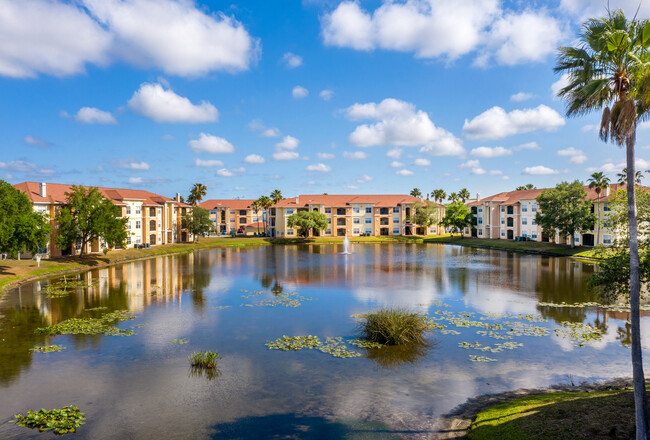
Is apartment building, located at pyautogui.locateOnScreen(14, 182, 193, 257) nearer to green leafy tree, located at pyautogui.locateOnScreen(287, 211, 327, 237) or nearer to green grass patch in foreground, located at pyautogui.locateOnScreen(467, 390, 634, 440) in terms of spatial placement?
green leafy tree, located at pyautogui.locateOnScreen(287, 211, 327, 237)

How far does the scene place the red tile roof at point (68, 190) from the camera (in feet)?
193

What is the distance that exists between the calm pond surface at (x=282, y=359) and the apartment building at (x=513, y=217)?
1859 inches

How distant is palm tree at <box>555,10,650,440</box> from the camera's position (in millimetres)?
11523

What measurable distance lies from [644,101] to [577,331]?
55.7 ft

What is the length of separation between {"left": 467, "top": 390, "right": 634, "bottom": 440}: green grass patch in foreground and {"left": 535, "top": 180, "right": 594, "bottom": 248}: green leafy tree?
216 feet

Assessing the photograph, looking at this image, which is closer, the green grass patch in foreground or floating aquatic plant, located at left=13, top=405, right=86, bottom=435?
the green grass patch in foreground

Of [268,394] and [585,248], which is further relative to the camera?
[585,248]

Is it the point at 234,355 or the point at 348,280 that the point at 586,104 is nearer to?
the point at 234,355

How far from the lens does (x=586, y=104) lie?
13281 mm

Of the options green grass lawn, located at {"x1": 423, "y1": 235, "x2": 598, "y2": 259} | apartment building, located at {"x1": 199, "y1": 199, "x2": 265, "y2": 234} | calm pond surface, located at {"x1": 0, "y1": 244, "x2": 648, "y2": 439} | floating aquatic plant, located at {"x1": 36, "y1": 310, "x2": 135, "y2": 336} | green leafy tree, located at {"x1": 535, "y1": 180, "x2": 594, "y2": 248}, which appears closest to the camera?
calm pond surface, located at {"x1": 0, "y1": 244, "x2": 648, "y2": 439}

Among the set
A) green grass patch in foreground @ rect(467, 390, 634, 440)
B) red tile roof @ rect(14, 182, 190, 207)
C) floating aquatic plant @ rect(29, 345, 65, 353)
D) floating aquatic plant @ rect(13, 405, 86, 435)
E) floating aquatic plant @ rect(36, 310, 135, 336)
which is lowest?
floating aquatic plant @ rect(13, 405, 86, 435)

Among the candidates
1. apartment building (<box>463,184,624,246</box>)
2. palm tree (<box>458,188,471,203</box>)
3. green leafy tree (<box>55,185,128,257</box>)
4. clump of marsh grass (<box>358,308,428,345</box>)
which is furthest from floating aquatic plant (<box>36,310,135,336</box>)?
palm tree (<box>458,188,471,203</box>)

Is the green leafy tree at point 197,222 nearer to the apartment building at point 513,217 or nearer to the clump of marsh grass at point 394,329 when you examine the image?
Result: the apartment building at point 513,217

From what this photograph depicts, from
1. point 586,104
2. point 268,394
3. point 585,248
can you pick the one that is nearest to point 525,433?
point 268,394
